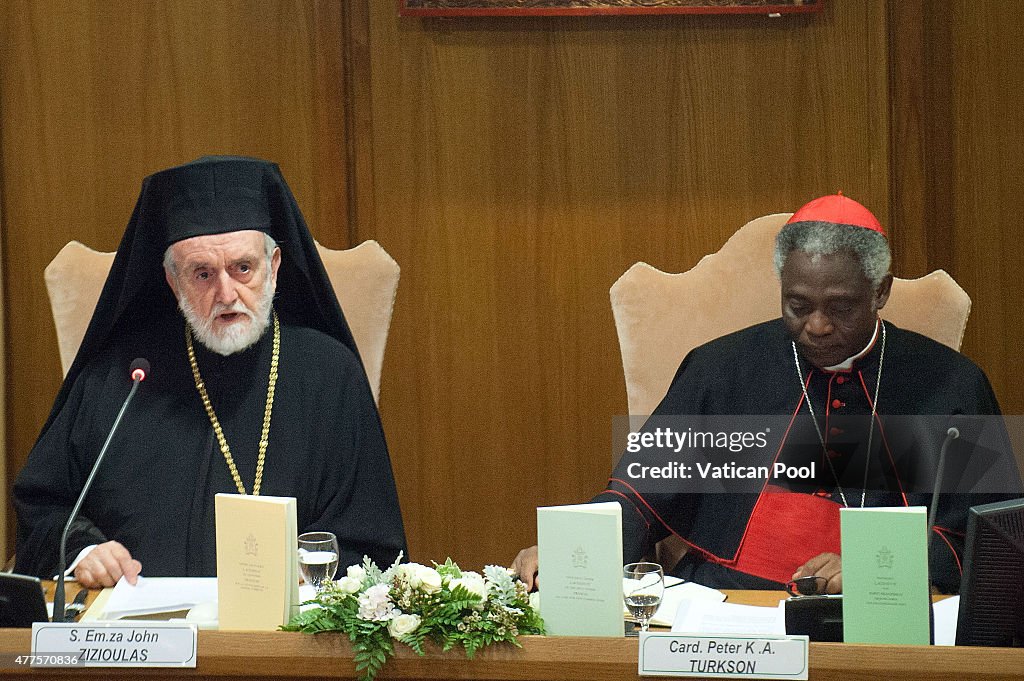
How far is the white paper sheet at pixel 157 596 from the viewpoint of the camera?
2322 mm

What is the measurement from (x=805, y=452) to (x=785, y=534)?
0.84 ft

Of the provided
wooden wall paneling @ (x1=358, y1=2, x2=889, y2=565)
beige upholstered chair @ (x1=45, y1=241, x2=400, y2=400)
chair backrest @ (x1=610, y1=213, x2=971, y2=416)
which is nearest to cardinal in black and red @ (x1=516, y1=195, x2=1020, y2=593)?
chair backrest @ (x1=610, y1=213, x2=971, y2=416)

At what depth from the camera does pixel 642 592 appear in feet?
6.85

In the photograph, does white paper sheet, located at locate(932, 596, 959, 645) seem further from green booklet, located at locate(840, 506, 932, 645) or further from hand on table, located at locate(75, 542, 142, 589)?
hand on table, located at locate(75, 542, 142, 589)

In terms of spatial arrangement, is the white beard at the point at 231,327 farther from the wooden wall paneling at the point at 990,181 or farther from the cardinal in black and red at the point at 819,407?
the wooden wall paneling at the point at 990,181

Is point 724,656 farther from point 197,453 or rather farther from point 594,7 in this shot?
point 594,7

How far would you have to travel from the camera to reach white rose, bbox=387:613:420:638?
192 cm

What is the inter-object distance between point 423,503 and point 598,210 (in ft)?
4.13

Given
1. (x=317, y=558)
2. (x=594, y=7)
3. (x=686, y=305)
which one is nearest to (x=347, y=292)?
(x=686, y=305)

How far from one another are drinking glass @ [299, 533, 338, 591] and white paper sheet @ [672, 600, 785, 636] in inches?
24.5

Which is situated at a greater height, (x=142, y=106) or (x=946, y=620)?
(x=142, y=106)

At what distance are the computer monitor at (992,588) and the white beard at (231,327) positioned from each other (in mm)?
1837

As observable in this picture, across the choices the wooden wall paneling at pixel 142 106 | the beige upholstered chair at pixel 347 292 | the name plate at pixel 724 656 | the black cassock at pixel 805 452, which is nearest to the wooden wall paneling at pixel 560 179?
the wooden wall paneling at pixel 142 106

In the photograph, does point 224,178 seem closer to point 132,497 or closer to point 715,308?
point 132,497
